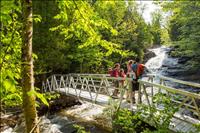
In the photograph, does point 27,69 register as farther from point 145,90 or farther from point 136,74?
point 136,74

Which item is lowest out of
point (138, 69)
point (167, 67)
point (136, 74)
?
point (136, 74)

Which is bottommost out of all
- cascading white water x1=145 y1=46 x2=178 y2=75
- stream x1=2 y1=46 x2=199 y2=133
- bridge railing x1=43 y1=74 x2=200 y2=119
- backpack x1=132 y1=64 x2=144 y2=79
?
stream x1=2 y1=46 x2=199 y2=133

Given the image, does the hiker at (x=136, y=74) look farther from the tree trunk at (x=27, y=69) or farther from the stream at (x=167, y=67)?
the stream at (x=167, y=67)

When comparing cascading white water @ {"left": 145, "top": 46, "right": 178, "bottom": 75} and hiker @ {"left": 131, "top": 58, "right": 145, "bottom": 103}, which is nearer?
hiker @ {"left": 131, "top": 58, "right": 145, "bottom": 103}

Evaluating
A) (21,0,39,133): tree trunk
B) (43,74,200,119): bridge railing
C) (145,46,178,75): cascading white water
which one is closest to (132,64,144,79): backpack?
(43,74,200,119): bridge railing

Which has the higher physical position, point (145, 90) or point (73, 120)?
point (145, 90)

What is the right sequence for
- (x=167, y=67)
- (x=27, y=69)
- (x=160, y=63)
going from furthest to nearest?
1. (x=160, y=63)
2. (x=167, y=67)
3. (x=27, y=69)

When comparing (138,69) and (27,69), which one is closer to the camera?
(27,69)

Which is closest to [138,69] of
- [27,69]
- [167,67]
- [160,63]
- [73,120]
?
[73,120]

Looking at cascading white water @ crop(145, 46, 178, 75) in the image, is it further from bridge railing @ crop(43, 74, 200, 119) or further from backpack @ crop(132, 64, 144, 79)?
backpack @ crop(132, 64, 144, 79)

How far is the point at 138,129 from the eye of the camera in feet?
25.3

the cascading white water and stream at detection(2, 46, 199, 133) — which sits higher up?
the cascading white water

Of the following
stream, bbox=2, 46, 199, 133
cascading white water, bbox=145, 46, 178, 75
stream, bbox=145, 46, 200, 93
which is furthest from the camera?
cascading white water, bbox=145, 46, 178, 75

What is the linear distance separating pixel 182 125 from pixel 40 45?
1329 cm
